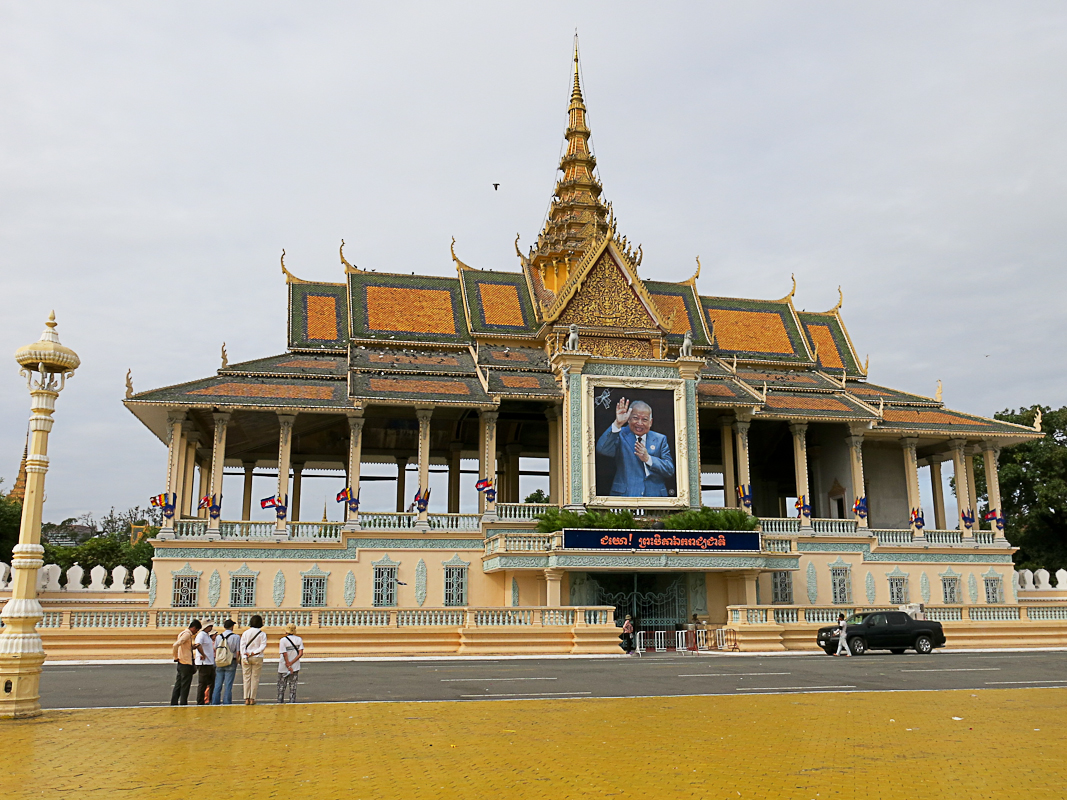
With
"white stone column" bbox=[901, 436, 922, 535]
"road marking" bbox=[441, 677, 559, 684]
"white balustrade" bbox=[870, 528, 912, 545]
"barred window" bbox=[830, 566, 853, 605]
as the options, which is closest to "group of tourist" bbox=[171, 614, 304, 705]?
"road marking" bbox=[441, 677, 559, 684]

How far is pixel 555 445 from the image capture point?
35375mm

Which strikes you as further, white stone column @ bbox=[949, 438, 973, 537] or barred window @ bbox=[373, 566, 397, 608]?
white stone column @ bbox=[949, 438, 973, 537]

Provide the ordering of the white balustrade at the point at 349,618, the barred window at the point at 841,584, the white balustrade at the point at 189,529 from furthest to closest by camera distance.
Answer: the barred window at the point at 841,584, the white balustrade at the point at 189,529, the white balustrade at the point at 349,618

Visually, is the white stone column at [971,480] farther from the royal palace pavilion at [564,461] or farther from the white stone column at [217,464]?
the white stone column at [217,464]

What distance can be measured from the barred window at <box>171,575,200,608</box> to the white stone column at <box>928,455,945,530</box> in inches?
1130

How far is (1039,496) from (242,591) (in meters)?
37.5

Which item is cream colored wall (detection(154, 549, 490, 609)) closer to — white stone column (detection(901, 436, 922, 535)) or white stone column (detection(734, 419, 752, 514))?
white stone column (detection(734, 419, 752, 514))

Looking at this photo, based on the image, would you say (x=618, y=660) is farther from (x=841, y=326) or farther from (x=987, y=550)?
(x=841, y=326)

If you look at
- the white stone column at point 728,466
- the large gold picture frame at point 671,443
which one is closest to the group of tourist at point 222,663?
the large gold picture frame at point 671,443

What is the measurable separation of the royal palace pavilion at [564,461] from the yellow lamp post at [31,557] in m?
13.5

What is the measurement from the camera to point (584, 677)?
18.2 m

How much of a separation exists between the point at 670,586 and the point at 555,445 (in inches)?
270

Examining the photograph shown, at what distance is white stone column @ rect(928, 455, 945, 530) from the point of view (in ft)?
130

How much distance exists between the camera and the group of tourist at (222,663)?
13703 mm
